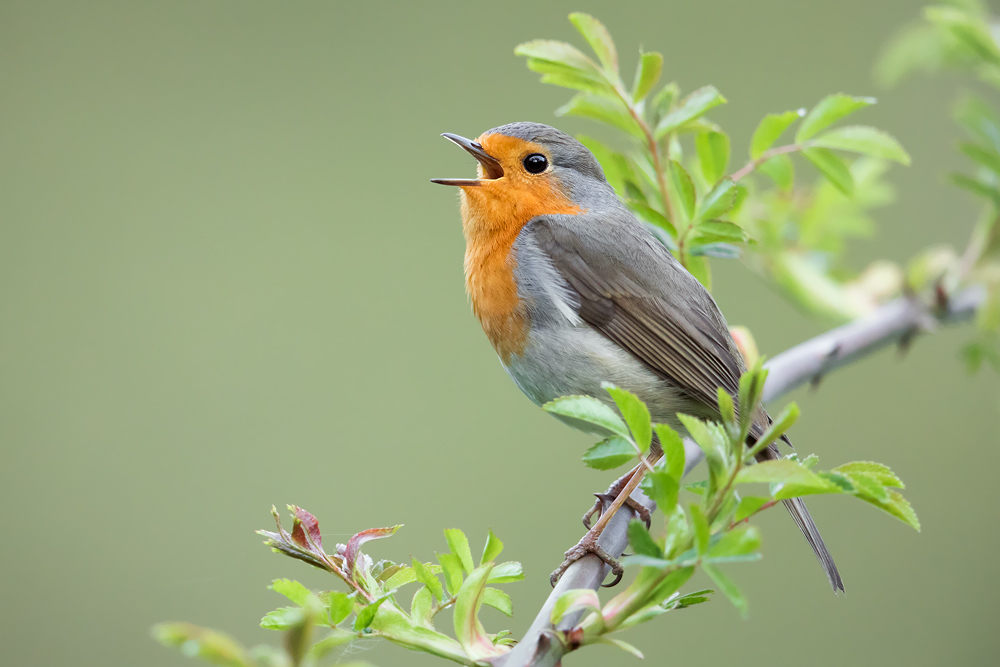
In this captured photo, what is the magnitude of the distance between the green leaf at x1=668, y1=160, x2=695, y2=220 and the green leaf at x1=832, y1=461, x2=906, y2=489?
0.64 metres

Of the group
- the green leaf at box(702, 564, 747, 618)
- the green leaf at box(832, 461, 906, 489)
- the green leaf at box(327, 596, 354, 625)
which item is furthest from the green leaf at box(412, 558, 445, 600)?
the green leaf at box(832, 461, 906, 489)

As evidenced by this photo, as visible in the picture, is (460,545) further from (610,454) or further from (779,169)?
(779,169)

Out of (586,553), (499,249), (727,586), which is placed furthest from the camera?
(499,249)

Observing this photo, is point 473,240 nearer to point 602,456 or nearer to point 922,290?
point 602,456

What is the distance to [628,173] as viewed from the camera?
1.47m

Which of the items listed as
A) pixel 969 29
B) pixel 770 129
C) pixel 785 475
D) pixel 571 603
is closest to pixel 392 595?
pixel 571 603

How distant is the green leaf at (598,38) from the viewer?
1313mm

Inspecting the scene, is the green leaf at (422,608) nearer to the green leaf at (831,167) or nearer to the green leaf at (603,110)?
the green leaf at (603,110)

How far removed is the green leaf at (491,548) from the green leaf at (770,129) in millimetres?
886

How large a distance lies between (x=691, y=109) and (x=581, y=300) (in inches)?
15.4

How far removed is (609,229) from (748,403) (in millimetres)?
902

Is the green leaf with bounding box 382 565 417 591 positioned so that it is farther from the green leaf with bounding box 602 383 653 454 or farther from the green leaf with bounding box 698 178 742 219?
the green leaf with bounding box 698 178 742 219

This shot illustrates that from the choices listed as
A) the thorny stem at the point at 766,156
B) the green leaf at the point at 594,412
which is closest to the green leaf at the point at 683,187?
the thorny stem at the point at 766,156

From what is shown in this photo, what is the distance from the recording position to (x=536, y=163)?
168 centimetres
